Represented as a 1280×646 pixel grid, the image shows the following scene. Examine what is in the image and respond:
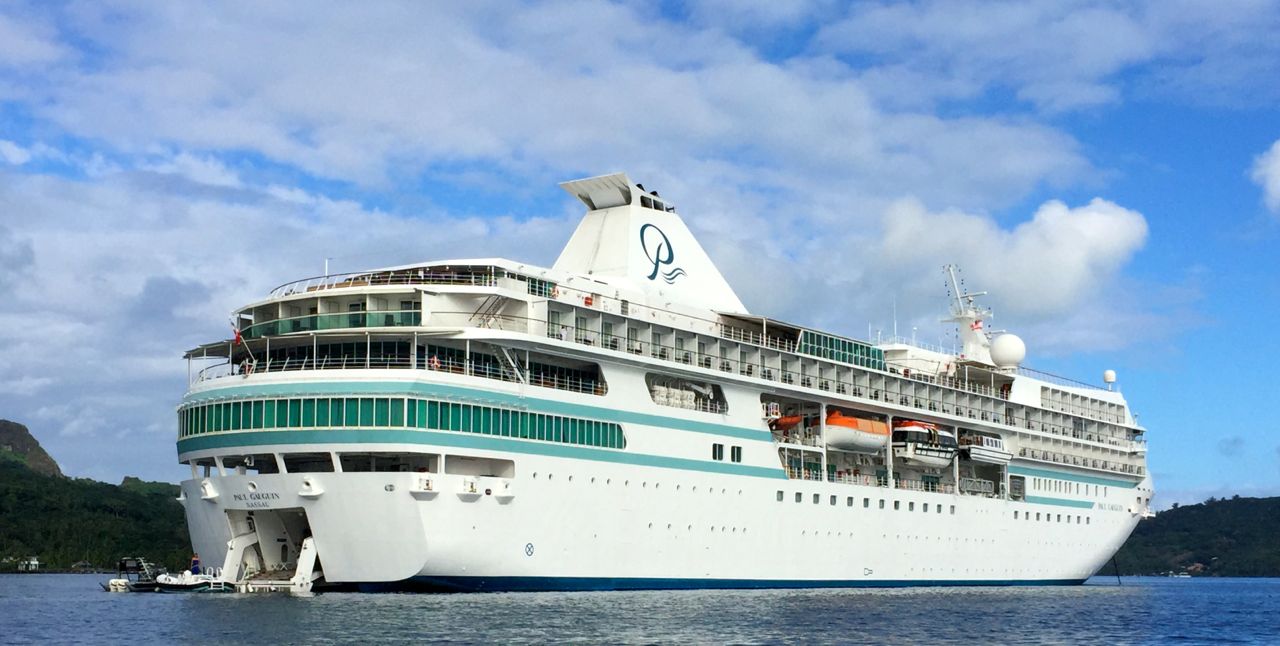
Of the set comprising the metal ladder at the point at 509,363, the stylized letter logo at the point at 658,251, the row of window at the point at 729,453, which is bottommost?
the row of window at the point at 729,453

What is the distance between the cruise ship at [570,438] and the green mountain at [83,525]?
201 ft

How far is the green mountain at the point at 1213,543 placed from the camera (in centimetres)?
16788

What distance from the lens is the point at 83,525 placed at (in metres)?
120

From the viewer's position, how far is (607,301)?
49625mm

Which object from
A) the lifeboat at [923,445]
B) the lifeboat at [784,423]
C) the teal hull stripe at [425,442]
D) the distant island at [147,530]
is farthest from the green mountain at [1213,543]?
the teal hull stripe at [425,442]

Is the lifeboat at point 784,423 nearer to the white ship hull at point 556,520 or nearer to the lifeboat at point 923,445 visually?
the white ship hull at point 556,520

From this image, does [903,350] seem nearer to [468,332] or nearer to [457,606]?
[468,332]

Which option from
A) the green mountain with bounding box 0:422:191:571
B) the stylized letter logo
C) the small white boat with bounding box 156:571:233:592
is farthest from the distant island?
the stylized letter logo

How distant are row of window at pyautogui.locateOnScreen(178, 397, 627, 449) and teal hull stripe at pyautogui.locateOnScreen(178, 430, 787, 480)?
0.74ft

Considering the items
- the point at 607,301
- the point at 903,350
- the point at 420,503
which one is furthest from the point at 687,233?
the point at 420,503

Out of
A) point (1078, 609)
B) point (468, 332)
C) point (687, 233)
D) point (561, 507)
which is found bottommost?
point (1078, 609)

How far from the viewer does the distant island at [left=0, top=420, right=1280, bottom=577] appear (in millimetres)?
115812

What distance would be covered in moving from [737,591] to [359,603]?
55.8 ft

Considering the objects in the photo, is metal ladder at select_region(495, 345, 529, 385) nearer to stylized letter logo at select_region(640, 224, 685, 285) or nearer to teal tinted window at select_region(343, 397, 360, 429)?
teal tinted window at select_region(343, 397, 360, 429)
